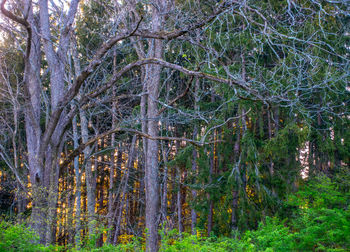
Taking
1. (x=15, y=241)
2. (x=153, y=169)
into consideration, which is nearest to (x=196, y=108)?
(x=153, y=169)

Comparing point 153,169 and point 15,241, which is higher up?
point 153,169

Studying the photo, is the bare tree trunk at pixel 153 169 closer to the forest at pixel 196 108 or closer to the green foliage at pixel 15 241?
the forest at pixel 196 108

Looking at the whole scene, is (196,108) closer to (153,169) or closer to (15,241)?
(153,169)

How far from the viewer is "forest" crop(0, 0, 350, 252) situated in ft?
15.4

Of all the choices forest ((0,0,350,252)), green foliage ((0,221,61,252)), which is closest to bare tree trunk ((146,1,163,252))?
forest ((0,0,350,252))

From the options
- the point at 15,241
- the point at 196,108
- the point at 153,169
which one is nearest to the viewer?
the point at 15,241

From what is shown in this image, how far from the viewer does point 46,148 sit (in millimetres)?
5336

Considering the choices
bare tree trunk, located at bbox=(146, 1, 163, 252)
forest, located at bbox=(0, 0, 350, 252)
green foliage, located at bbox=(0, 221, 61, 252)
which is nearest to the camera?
green foliage, located at bbox=(0, 221, 61, 252)

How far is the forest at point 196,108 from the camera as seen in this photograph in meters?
4.71

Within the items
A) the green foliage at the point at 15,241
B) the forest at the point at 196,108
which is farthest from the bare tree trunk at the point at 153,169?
the green foliage at the point at 15,241

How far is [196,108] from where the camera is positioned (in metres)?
8.70

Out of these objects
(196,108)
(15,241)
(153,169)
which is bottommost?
(15,241)

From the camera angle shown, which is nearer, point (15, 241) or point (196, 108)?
point (15, 241)

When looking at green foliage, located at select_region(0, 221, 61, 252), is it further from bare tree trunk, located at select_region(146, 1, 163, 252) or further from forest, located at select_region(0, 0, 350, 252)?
bare tree trunk, located at select_region(146, 1, 163, 252)
